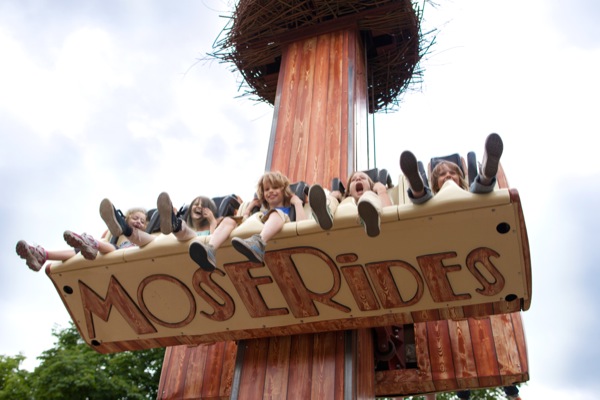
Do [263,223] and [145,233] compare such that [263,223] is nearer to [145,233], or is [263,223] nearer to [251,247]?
[251,247]

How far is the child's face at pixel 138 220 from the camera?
379 centimetres

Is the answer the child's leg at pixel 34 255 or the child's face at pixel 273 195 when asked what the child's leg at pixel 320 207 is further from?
the child's leg at pixel 34 255

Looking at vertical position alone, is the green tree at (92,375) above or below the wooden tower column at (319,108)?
below

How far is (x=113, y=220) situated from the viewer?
3057 millimetres

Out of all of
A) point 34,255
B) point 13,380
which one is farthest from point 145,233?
point 13,380

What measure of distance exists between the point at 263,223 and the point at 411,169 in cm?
83

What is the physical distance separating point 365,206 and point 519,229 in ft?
2.40

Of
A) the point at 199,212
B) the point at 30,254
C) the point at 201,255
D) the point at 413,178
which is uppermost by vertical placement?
the point at 199,212

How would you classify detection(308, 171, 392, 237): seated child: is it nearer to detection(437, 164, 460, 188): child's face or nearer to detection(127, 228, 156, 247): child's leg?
detection(437, 164, 460, 188): child's face

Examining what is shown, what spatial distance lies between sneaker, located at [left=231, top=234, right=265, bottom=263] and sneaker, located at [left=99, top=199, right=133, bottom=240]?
71 cm

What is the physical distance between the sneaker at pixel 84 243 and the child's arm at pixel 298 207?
1.10 metres

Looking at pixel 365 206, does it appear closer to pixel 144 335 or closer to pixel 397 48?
pixel 144 335

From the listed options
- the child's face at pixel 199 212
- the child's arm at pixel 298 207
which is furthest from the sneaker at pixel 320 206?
the child's face at pixel 199 212

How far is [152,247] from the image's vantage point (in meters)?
3.12
